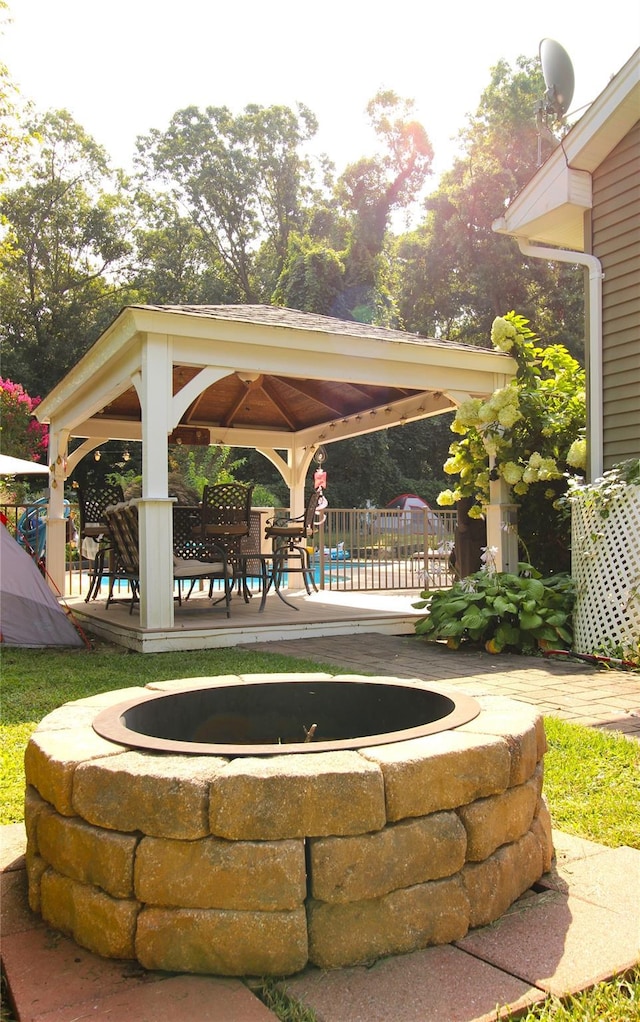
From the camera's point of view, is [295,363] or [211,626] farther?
[295,363]

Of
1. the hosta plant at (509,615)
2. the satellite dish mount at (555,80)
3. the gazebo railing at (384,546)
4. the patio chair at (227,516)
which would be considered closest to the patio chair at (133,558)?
the patio chair at (227,516)

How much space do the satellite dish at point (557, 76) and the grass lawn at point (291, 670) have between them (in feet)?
18.7

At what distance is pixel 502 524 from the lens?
736 centimetres

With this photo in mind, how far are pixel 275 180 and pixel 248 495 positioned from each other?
25.5 m

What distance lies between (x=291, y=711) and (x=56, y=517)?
7.87 meters

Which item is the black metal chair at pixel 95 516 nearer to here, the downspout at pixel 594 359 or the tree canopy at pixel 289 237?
the downspout at pixel 594 359

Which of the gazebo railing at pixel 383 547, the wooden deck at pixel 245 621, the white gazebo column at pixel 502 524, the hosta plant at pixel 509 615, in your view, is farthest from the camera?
the gazebo railing at pixel 383 547

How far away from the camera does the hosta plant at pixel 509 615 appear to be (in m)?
5.95

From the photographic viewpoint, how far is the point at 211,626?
6430 millimetres

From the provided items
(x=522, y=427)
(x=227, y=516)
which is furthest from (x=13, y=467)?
(x=522, y=427)

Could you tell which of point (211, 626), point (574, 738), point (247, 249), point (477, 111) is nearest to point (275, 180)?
point (247, 249)

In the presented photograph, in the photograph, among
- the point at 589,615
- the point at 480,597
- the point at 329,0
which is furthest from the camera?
the point at 480,597

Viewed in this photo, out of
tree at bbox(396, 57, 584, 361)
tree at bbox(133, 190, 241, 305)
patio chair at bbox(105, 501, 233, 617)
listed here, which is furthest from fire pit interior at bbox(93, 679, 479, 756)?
tree at bbox(133, 190, 241, 305)

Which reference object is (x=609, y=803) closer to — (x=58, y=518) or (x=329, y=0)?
(x=329, y=0)
